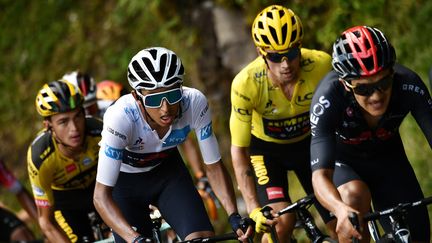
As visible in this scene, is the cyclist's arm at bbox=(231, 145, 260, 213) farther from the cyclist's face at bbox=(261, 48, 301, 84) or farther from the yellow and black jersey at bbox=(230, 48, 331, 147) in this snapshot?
the cyclist's face at bbox=(261, 48, 301, 84)

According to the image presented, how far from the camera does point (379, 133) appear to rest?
6.76 metres

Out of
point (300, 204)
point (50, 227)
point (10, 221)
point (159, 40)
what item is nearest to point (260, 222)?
point (300, 204)

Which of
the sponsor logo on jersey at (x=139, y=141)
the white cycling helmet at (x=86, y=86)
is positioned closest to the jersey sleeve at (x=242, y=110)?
the sponsor logo on jersey at (x=139, y=141)

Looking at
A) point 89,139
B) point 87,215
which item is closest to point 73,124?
point 89,139

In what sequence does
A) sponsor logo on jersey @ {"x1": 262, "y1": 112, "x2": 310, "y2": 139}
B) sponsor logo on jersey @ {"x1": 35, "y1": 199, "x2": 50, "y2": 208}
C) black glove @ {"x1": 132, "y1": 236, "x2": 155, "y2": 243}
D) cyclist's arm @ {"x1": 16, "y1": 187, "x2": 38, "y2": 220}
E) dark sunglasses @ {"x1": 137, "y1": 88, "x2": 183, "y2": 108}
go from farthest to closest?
cyclist's arm @ {"x1": 16, "y1": 187, "x2": 38, "y2": 220} < sponsor logo on jersey @ {"x1": 35, "y1": 199, "x2": 50, "y2": 208} < sponsor logo on jersey @ {"x1": 262, "y1": 112, "x2": 310, "y2": 139} < dark sunglasses @ {"x1": 137, "y1": 88, "x2": 183, "y2": 108} < black glove @ {"x1": 132, "y1": 236, "x2": 155, "y2": 243}

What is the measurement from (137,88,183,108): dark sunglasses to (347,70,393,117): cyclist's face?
1306mm

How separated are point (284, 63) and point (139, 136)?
140 cm

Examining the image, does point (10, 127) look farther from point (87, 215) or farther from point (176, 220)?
point (176, 220)

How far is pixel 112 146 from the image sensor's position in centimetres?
679

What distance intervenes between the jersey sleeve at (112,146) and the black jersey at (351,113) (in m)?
1.44

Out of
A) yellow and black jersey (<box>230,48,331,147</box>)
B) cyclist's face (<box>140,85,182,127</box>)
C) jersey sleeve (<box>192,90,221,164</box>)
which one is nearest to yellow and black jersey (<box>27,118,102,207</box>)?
yellow and black jersey (<box>230,48,331,147</box>)

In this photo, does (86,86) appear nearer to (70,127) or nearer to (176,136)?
(70,127)

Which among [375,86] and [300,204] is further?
[300,204]

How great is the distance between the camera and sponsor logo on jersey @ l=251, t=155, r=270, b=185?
8.04 meters
